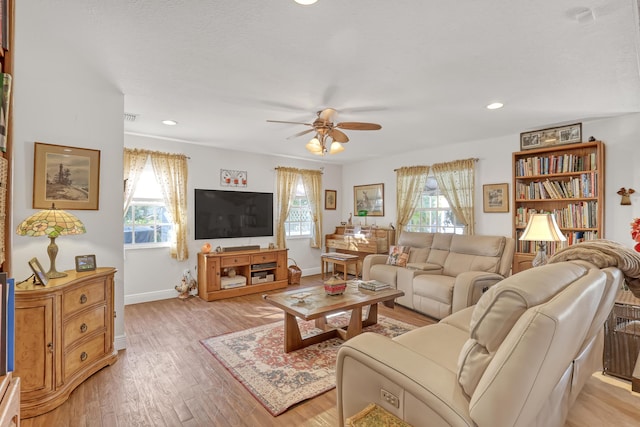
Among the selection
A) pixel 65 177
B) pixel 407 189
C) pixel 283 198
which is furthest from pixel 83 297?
pixel 407 189

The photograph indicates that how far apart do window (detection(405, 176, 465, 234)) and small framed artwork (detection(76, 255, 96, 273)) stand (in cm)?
469

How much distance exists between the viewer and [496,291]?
44.8 inches

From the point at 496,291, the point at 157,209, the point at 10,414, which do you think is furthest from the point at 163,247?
the point at 496,291

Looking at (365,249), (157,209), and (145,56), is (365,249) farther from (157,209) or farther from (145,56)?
(145,56)

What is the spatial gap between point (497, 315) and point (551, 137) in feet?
12.8

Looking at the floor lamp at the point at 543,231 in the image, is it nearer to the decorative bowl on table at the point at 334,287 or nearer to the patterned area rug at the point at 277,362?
the patterned area rug at the point at 277,362

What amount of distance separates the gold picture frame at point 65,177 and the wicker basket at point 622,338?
419 centimetres

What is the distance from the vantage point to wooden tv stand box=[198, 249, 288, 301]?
14.8 feet

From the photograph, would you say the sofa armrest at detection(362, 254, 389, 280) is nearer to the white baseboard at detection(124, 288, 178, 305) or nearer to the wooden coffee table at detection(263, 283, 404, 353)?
the wooden coffee table at detection(263, 283, 404, 353)

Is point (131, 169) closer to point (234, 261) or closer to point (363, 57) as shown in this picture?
point (234, 261)

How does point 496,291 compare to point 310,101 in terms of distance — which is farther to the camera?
point 310,101

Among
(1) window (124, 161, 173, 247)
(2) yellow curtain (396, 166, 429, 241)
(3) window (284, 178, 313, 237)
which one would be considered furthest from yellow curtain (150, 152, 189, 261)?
(2) yellow curtain (396, 166, 429, 241)

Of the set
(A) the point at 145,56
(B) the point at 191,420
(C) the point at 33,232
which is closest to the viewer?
(B) the point at 191,420

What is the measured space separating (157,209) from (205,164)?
3.35ft
